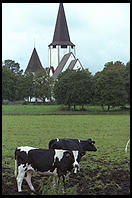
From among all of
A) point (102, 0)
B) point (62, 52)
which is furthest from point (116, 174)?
point (62, 52)

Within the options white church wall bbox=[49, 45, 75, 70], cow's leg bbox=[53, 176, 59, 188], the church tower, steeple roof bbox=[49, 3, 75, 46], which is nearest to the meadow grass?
steeple roof bbox=[49, 3, 75, 46]

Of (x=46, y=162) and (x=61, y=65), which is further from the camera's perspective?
(x=61, y=65)

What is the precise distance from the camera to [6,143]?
16.3 metres

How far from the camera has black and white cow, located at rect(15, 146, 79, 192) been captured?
23.8 ft

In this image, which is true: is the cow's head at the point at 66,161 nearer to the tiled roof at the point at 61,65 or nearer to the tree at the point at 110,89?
the tree at the point at 110,89

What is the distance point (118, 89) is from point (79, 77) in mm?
7005

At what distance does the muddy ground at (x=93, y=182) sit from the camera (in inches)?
298

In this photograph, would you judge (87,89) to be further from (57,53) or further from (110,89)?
(57,53)

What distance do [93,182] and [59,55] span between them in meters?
80.5

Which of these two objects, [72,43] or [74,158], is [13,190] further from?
[72,43]

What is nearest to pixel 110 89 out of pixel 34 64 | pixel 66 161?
pixel 66 161

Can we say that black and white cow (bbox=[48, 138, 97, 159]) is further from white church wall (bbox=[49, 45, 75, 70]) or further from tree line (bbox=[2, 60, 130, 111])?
white church wall (bbox=[49, 45, 75, 70])

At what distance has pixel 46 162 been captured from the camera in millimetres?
7301

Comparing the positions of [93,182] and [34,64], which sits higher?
[34,64]
